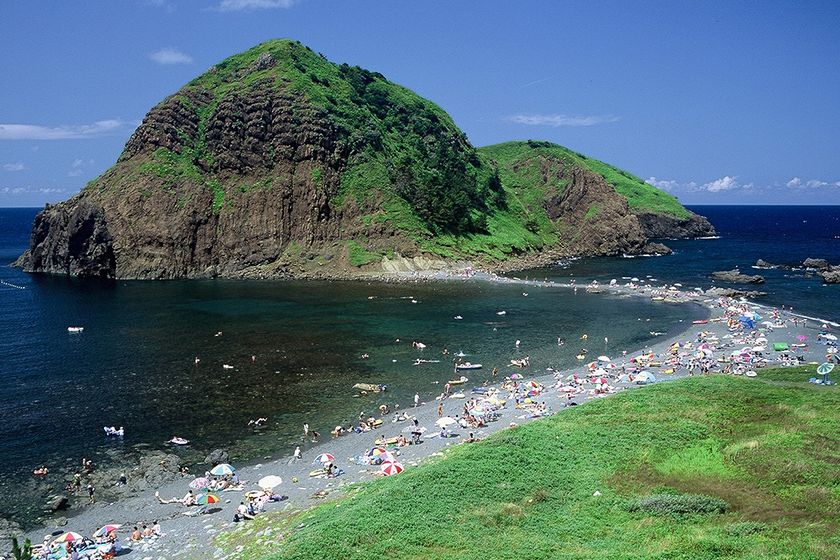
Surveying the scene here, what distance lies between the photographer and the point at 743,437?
114ft

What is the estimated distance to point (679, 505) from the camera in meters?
27.2

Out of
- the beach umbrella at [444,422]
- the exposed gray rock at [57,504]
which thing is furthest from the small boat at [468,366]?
the exposed gray rock at [57,504]

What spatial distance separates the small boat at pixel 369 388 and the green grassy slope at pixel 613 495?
1692 centimetres

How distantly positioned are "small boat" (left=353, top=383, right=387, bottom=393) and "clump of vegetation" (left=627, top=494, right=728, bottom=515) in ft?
98.3

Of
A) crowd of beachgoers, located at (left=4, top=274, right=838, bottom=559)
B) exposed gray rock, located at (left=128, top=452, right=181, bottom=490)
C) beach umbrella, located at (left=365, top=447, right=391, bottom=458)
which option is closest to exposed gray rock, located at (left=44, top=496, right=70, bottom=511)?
crowd of beachgoers, located at (left=4, top=274, right=838, bottom=559)

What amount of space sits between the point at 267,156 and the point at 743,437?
121 metres

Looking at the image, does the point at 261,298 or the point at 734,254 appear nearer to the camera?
the point at 261,298

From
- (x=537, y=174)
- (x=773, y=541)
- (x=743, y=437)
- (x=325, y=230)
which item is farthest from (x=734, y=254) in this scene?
(x=773, y=541)

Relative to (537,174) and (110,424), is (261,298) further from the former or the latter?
(537,174)

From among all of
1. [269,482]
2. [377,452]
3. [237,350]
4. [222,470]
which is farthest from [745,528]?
[237,350]

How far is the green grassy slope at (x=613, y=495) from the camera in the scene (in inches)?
969

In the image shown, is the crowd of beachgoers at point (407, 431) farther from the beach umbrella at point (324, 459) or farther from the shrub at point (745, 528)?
the shrub at point (745, 528)

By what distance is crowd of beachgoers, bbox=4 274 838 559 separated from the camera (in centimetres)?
3145

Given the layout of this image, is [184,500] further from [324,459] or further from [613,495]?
[613,495]
